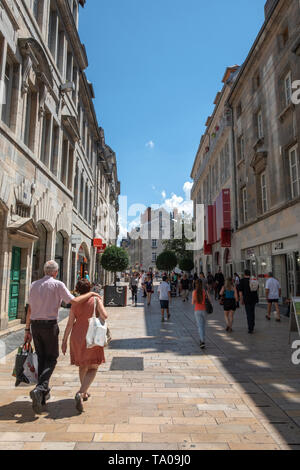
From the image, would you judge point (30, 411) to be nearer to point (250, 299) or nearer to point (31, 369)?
point (31, 369)

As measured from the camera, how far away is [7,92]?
9.84 metres

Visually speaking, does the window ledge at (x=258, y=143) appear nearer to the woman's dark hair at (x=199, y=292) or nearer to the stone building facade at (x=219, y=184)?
the stone building facade at (x=219, y=184)

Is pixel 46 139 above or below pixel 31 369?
above

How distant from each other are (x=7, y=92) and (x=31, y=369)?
8755 mm

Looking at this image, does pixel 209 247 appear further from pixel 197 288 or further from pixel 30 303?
pixel 30 303

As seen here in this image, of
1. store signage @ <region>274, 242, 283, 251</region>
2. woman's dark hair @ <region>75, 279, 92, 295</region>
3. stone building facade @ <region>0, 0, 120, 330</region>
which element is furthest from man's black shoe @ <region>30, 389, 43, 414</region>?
store signage @ <region>274, 242, 283, 251</region>

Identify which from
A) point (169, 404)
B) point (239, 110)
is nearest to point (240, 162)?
point (239, 110)

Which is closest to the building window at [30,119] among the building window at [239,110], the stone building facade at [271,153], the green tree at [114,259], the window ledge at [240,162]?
the stone building facade at [271,153]

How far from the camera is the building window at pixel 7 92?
959cm

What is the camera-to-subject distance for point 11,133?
9.44 meters

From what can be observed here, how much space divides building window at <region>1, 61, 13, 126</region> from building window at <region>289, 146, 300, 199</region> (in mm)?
11517

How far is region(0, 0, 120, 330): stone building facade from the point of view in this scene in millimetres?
9251

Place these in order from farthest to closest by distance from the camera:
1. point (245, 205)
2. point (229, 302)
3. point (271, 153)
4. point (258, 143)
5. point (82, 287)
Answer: point (245, 205)
point (258, 143)
point (271, 153)
point (229, 302)
point (82, 287)

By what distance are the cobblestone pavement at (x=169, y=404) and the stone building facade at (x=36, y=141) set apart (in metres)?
4.47
